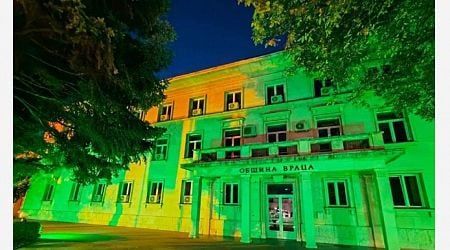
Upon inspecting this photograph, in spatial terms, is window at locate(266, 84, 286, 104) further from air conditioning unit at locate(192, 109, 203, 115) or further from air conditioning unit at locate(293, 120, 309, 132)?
air conditioning unit at locate(192, 109, 203, 115)

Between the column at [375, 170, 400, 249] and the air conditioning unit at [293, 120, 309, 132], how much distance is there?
4.64 m

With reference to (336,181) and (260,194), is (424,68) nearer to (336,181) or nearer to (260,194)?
(336,181)

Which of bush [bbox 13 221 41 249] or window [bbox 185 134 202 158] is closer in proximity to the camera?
bush [bbox 13 221 41 249]

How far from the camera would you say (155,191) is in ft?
58.1

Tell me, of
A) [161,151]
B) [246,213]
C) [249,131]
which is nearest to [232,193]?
[246,213]

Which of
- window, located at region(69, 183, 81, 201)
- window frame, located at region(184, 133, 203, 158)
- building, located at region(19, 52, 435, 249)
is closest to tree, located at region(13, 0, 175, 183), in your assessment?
building, located at region(19, 52, 435, 249)

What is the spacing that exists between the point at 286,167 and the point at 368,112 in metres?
5.63

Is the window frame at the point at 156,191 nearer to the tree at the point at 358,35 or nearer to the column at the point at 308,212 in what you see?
the column at the point at 308,212

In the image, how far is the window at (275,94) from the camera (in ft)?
51.6

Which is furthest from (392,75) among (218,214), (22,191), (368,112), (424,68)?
(22,191)

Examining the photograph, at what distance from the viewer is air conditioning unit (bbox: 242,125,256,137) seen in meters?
15.6

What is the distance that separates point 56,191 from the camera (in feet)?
71.8

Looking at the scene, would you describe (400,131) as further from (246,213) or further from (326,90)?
(246,213)

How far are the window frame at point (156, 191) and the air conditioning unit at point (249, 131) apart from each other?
6944mm
